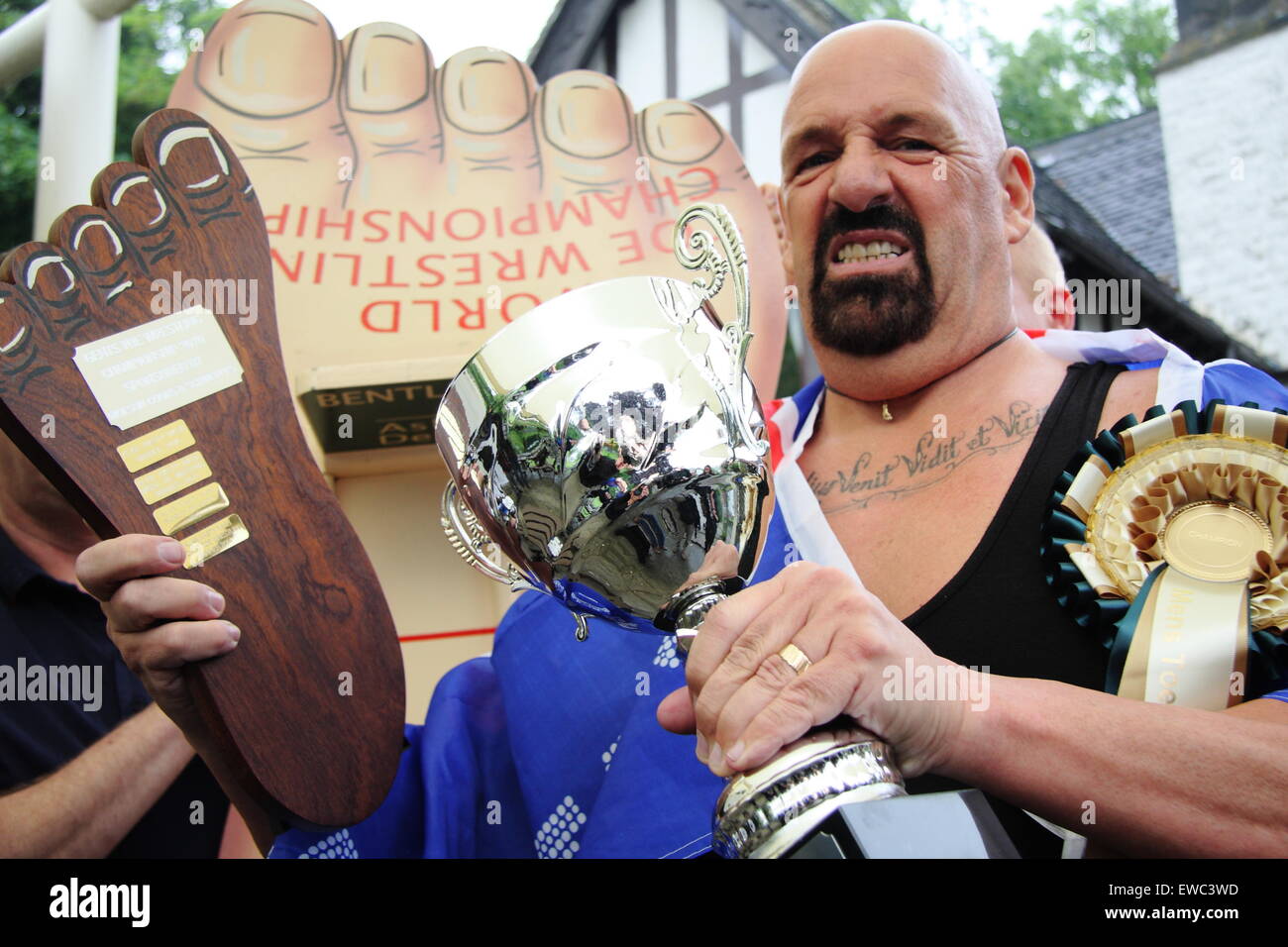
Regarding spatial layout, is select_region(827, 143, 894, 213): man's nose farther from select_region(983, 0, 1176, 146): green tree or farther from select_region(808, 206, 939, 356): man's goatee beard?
select_region(983, 0, 1176, 146): green tree

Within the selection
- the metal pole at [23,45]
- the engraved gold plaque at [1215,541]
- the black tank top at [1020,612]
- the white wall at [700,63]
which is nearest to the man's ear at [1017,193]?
the black tank top at [1020,612]

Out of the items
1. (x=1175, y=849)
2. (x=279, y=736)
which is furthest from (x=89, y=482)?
(x=1175, y=849)

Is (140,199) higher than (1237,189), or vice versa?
(1237,189)

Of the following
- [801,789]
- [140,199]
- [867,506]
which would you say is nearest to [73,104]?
[140,199]

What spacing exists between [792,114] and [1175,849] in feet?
3.06

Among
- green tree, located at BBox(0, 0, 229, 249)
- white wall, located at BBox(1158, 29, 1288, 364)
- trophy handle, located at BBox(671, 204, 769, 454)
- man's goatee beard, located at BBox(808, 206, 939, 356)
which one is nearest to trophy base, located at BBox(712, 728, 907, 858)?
trophy handle, located at BBox(671, 204, 769, 454)

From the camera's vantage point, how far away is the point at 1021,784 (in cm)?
101

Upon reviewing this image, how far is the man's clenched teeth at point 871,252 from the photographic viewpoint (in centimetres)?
145

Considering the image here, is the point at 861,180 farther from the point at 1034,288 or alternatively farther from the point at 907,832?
the point at 1034,288

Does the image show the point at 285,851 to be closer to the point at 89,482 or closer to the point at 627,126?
the point at 89,482

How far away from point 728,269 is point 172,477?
562 millimetres

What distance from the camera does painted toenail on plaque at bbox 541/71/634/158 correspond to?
209cm

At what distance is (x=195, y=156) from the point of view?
1.33m

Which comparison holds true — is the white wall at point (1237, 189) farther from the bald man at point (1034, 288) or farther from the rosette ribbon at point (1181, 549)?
the rosette ribbon at point (1181, 549)
